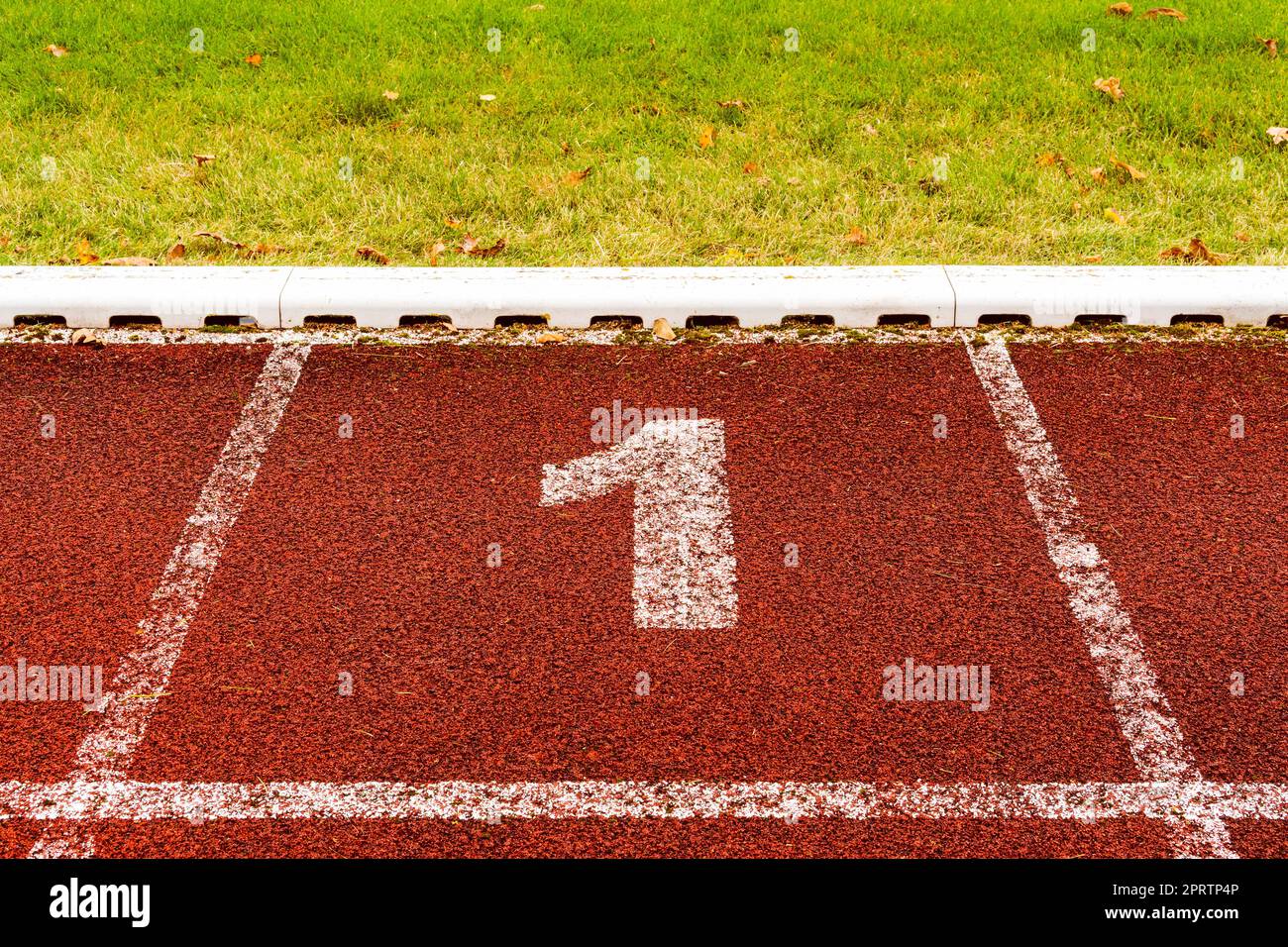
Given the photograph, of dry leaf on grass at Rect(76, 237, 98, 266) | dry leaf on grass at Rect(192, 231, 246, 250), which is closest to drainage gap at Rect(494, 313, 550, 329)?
dry leaf on grass at Rect(192, 231, 246, 250)

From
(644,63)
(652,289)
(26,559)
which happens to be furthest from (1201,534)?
(644,63)

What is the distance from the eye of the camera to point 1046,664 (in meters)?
3.63

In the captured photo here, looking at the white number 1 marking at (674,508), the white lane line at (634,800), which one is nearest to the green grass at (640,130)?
the white number 1 marking at (674,508)

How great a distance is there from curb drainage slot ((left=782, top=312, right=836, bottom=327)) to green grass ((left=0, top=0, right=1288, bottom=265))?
0.55 metres

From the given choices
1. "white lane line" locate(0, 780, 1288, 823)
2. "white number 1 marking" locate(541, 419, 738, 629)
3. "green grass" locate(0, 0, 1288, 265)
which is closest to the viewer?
"white lane line" locate(0, 780, 1288, 823)

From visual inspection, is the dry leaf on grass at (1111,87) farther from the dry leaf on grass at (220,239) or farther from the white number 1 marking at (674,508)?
the dry leaf on grass at (220,239)

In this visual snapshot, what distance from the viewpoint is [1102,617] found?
3828mm

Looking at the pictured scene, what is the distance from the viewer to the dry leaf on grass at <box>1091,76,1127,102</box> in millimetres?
7453

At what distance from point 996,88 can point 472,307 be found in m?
3.75

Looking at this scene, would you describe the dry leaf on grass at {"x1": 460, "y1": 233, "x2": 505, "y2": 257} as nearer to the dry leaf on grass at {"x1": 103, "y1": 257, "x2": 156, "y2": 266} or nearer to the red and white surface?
the red and white surface

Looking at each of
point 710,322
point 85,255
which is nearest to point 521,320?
point 710,322

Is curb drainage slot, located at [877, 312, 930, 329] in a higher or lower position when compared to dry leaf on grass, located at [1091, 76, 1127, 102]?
lower

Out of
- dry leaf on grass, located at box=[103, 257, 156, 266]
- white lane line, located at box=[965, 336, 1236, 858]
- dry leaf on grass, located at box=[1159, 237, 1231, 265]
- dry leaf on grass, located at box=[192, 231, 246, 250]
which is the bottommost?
white lane line, located at box=[965, 336, 1236, 858]

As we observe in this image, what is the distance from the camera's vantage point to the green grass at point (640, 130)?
6.47 meters
